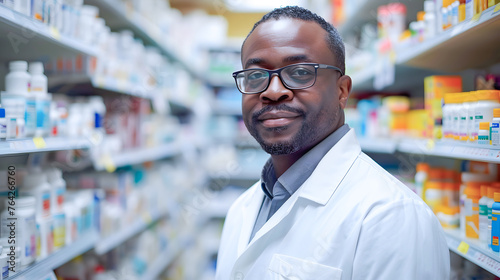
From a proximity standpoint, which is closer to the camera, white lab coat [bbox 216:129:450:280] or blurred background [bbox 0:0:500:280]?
white lab coat [bbox 216:129:450:280]

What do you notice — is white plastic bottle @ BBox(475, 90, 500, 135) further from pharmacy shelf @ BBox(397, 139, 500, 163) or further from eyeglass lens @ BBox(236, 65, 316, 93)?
eyeglass lens @ BBox(236, 65, 316, 93)

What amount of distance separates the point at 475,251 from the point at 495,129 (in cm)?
43

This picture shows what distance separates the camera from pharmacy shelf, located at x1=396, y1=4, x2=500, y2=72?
4.18 feet

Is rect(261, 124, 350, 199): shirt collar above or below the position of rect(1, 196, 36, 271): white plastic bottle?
above

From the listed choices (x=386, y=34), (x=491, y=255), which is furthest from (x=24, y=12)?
(x=386, y=34)

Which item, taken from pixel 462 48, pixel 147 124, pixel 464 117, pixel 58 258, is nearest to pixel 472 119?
pixel 464 117

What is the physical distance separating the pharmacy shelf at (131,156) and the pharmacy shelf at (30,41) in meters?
0.56

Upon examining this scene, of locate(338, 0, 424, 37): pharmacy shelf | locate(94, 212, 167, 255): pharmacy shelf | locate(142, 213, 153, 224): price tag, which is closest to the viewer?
locate(94, 212, 167, 255): pharmacy shelf

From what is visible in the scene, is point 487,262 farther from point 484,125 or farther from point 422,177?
point 422,177

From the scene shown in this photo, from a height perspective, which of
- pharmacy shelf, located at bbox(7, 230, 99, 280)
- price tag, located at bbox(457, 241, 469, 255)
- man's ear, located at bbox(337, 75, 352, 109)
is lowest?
pharmacy shelf, located at bbox(7, 230, 99, 280)

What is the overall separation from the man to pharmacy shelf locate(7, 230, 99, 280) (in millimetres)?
653

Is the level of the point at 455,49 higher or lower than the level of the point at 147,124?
higher

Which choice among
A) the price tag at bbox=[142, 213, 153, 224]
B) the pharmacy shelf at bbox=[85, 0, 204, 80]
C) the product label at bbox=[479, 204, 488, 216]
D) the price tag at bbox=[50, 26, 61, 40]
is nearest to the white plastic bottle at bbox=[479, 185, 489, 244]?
the product label at bbox=[479, 204, 488, 216]

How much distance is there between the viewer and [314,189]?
115cm
